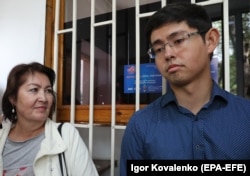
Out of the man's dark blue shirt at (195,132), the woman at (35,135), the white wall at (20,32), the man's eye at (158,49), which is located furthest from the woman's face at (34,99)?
the man's eye at (158,49)

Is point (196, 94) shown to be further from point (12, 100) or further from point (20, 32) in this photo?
point (20, 32)

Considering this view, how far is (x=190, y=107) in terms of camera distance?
92cm

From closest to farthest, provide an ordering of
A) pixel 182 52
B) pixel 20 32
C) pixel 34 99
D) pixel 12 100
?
pixel 182 52, pixel 34 99, pixel 12 100, pixel 20 32

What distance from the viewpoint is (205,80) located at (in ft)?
3.00

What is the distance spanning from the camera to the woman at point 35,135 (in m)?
1.17

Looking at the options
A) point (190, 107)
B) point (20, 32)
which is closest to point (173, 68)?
point (190, 107)

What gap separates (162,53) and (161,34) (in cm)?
7

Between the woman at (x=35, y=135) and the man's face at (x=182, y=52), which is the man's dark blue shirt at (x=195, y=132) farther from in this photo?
the woman at (x=35, y=135)

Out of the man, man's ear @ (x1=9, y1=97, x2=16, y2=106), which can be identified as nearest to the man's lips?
the man

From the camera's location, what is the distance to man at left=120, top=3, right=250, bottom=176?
83cm

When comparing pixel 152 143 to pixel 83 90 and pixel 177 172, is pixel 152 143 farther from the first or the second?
pixel 83 90

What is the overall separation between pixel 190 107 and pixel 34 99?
85 centimetres

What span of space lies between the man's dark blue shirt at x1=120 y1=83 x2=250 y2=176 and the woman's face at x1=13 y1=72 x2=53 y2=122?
59 cm

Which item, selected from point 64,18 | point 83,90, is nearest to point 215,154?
point 83,90
